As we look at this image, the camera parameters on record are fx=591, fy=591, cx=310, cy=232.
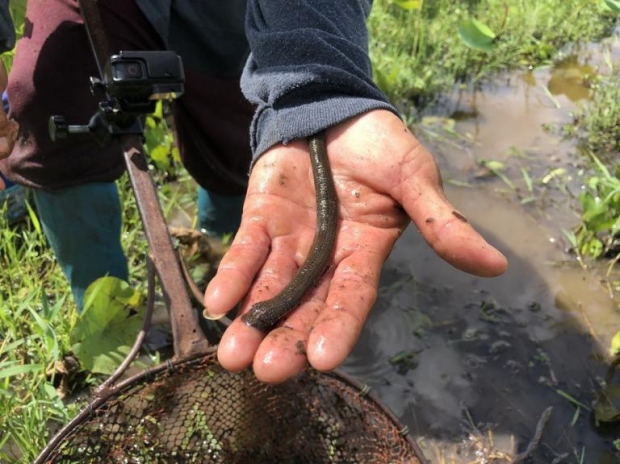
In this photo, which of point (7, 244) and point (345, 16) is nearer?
point (345, 16)

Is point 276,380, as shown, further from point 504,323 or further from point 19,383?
point 504,323

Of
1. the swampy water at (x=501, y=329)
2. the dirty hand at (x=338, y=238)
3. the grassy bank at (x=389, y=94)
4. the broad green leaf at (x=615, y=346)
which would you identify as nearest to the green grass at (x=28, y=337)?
the grassy bank at (x=389, y=94)

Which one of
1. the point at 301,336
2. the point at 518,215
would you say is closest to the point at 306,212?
the point at 301,336

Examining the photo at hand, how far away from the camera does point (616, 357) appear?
10.2ft

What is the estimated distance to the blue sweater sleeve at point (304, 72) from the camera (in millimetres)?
2318

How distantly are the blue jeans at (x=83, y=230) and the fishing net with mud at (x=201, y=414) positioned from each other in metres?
0.63

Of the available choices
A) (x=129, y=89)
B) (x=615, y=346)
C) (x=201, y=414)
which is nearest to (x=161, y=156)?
(x=129, y=89)

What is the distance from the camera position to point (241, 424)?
2.38 meters

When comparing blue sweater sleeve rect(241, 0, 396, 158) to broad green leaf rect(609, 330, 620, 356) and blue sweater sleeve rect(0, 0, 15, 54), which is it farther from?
broad green leaf rect(609, 330, 620, 356)

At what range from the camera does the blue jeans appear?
2.67 meters

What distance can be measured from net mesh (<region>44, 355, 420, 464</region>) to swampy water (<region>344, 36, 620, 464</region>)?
66 cm

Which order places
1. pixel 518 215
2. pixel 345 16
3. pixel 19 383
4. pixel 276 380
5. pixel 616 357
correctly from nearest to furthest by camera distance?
1. pixel 276 380
2. pixel 345 16
3. pixel 19 383
4. pixel 616 357
5. pixel 518 215

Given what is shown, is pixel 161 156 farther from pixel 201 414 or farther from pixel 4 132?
pixel 201 414

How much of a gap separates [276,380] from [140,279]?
6.67ft
